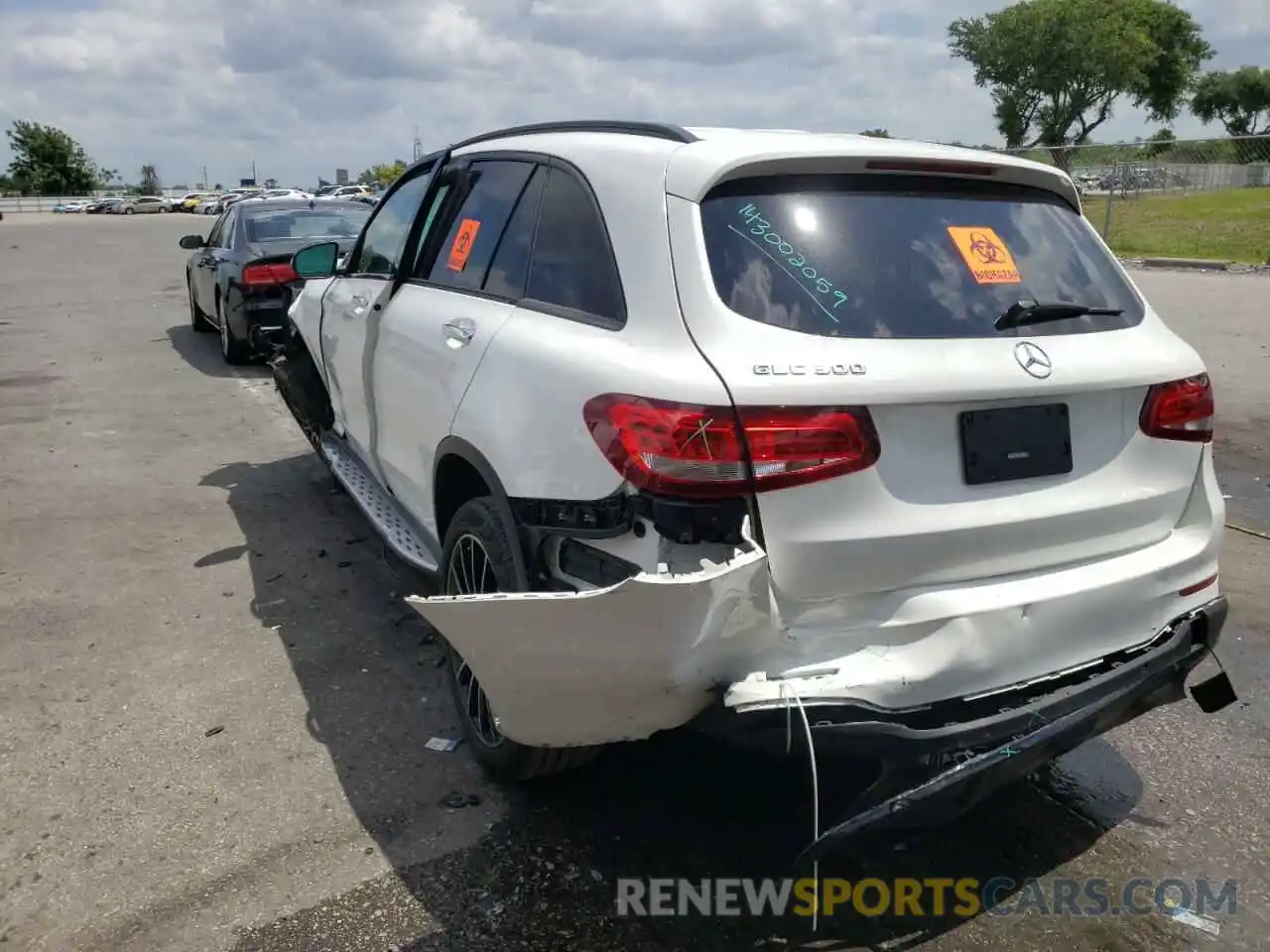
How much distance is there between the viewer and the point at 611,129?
10.4 ft

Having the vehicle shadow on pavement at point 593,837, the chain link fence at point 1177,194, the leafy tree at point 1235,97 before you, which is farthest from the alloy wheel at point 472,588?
the leafy tree at point 1235,97

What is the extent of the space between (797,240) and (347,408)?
9.99 ft

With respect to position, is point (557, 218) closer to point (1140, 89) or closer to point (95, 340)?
point (95, 340)

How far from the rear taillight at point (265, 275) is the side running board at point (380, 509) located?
5.18 metres

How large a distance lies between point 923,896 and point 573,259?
201 centimetres

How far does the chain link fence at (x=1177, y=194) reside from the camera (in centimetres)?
2203

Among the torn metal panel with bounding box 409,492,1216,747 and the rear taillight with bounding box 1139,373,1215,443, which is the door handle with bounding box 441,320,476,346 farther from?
the rear taillight with bounding box 1139,373,1215,443

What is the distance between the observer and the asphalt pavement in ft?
9.07

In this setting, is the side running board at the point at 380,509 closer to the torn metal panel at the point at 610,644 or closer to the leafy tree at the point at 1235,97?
the torn metal panel at the point at 610,644

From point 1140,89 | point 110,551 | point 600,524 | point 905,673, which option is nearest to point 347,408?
point 110,551

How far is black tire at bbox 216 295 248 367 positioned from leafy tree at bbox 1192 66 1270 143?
85.7 m

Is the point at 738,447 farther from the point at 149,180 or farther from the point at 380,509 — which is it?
the point at 149,180

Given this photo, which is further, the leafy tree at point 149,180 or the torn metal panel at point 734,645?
the leafy tree at point 149,180

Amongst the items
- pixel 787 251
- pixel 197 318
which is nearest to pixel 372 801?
pixel 787 251
